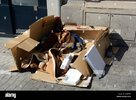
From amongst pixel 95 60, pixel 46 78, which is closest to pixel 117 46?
pixel 95 60

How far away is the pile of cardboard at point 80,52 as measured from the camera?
5621mm

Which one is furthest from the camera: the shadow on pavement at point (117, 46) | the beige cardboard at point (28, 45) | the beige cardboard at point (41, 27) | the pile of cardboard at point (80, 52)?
the shadow on pavement at point (117, 46)

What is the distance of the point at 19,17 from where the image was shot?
8.00 m

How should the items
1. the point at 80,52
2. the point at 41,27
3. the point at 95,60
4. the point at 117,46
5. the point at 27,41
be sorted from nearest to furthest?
the point at 95,60, the point at 27,41, the point at 80,52, the point at 41,27, the point at 117,46

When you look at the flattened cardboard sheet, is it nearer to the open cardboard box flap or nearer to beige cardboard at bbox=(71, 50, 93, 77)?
beige cardboard at bbox=(71, 50, 93, 77)

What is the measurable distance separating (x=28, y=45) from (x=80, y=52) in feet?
3.70

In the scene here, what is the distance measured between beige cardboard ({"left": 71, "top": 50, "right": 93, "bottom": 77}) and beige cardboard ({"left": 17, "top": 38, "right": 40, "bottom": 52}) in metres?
0.94

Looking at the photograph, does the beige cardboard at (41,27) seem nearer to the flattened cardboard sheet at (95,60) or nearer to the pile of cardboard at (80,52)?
the pile of cardboard at (80,52)

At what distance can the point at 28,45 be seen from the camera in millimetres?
5965

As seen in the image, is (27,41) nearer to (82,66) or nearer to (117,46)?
(82,66)

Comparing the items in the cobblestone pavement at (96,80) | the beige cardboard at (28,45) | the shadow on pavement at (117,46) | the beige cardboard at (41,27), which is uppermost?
the beige cardboard at (41,27)

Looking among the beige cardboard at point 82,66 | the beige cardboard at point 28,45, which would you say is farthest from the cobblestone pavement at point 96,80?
the beige cardboard at point 28,45

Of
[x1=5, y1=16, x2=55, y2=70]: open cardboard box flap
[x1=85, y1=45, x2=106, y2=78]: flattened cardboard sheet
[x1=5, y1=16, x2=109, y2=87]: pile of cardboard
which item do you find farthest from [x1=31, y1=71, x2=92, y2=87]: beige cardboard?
[x1=5, y1=16, x2=55, y2=70]: open cardboard box flap

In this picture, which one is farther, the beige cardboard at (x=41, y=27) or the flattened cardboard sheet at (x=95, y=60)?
the beige cardboard at (x=41, y=27)
